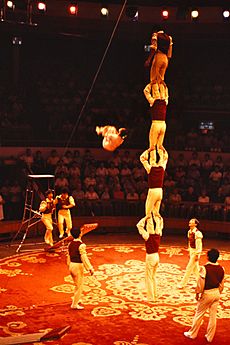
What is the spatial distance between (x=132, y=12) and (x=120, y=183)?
5546 millimetres

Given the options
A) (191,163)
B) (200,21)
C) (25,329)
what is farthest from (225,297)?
(200,21)

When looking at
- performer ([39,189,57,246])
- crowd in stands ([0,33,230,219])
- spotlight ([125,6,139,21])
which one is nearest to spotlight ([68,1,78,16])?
spotlight ([125,6,139,21])

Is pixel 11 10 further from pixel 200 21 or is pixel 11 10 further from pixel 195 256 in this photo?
pixel 195 256

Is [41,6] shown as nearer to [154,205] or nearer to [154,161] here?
[154,161]

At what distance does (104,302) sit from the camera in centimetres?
1050

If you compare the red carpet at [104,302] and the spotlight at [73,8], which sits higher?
the spotlight at [73,8]

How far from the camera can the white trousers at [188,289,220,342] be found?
28.0 ft

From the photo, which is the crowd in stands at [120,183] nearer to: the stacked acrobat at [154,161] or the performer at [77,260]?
the stacked acrobat at [154,161]

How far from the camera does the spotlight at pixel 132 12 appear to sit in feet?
59.9

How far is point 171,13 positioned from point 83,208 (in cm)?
738

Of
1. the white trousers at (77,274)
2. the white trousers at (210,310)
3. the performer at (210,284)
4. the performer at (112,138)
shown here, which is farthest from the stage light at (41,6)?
the white trousers at (210,310)

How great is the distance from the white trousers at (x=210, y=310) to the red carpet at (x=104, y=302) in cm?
14

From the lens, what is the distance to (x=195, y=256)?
451 inches

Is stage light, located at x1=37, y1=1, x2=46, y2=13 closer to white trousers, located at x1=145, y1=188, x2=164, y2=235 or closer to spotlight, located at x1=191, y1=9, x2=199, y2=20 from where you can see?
spotlight, located at x1=191, y1=9, x2=199, y2=20
